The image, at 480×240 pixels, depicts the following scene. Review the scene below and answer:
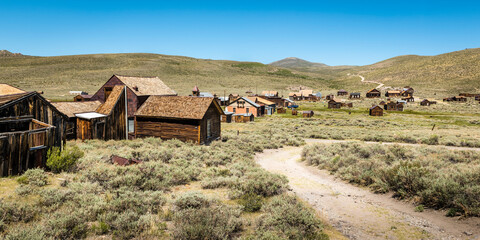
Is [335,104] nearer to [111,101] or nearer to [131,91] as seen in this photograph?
[131,91]

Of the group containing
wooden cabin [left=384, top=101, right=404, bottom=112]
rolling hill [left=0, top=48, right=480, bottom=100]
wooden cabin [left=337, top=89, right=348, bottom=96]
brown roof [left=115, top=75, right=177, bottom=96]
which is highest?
rolling hill [left=0, top=48, right=480, bottom=100]

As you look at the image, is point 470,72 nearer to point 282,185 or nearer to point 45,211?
point 282,185

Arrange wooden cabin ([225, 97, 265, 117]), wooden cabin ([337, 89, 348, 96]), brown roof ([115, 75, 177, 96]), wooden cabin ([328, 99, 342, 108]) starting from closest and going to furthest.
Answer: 1. brown roof ([115, 75, 177, 96])
2. wooden cabin ([225, 97, 265, 117])
3. wooden cabin ([328, 99, 342, 108])
4. wooden cabin ([337, 89, 348, 96])

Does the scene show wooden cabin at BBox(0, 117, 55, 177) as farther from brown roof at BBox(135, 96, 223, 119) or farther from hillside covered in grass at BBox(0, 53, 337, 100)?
hillside covered in grass at BBox(0, 53, 337, 100)

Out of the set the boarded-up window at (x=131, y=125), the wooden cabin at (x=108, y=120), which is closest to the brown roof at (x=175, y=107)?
the boarded-up window at (x=131, y=125)

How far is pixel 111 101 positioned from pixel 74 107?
2652 mm

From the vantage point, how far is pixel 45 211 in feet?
23.2

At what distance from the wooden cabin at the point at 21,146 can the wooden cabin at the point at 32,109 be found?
315 mm

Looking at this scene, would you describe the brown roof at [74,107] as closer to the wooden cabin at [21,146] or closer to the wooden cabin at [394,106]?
the wooden cabin at [21,146]

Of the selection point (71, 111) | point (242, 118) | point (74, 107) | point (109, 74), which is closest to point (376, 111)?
point (242, 118)

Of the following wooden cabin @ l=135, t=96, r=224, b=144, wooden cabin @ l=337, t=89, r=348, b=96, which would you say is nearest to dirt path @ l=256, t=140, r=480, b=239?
wooden cabin @ l=135, t=96, r=224, b=144

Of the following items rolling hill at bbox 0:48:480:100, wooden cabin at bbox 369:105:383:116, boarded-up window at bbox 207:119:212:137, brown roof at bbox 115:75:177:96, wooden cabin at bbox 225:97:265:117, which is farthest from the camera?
rolling hill at bbox 0:48:480:100

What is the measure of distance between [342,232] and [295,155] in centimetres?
→ 1240

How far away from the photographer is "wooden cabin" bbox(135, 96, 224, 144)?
772 inches
